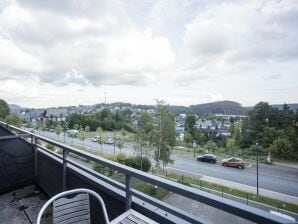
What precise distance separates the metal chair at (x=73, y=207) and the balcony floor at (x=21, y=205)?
119 cm

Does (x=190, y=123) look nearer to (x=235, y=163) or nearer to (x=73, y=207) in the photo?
(x=235, y=163)

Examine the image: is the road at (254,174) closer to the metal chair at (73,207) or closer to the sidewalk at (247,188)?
the sidewalk at (247,188)

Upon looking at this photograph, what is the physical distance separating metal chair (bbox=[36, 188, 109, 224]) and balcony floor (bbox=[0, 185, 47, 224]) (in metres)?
1.19

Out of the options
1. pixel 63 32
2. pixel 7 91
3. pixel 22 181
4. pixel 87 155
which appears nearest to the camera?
pixel 87 155

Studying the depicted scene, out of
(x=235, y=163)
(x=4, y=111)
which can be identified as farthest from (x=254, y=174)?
(x=4, y=111)

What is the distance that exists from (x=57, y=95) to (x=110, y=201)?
77.5ft

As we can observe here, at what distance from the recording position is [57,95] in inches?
906

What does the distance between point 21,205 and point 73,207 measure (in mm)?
1609

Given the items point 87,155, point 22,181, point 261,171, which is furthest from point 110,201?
point 261,171

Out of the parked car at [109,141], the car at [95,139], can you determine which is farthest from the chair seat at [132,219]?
the parked car at [109,141]

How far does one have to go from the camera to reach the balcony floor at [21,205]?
7.15 feet

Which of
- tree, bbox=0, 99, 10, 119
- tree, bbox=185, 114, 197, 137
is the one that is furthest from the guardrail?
tree, bbox=185, 114, 197, 137

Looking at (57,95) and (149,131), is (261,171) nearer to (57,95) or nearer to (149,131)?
(149,131)

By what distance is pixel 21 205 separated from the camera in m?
2.44
